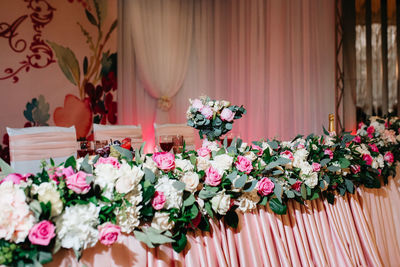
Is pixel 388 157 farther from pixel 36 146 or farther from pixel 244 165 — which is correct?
pixel 36 146

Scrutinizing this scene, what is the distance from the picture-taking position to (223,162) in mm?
1252

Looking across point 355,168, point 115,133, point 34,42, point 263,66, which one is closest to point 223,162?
point 355,168

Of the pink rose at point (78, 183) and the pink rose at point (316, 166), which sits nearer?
the pink rose at point (78, 183)

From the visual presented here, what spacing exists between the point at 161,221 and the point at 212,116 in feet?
2.73

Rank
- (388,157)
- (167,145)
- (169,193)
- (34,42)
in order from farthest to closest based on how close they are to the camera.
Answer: (34,42) < (388,157) < (167,145) < (169,193)

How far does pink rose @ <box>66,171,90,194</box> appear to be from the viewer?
0.88 m

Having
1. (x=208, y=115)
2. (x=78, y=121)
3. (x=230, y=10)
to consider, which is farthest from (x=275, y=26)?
(x=208, y=115)

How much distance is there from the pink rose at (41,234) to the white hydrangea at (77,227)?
5cm

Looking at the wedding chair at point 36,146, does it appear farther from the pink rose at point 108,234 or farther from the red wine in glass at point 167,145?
the pink rose at point 108,234

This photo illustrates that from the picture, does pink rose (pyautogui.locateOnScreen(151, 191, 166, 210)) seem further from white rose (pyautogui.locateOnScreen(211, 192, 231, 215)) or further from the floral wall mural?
the floral wall mural

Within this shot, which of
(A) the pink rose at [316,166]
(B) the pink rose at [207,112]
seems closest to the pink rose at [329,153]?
(A) the pink rose at [316,166]

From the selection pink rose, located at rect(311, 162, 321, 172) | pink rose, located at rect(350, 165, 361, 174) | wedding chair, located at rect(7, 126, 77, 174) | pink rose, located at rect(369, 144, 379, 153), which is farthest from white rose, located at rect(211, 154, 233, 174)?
wedding chair, located at rect(7, 126, 77, 174)

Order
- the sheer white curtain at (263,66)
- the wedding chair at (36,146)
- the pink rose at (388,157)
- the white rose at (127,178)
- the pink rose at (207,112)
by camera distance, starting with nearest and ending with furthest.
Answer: the white rose at (127,178) → the pink rose at (207,112) → the pink rose at (388,157) → the wedding chair at (36,146) → the sheer white curtain at (263,66)

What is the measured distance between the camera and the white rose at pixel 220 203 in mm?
1172
